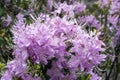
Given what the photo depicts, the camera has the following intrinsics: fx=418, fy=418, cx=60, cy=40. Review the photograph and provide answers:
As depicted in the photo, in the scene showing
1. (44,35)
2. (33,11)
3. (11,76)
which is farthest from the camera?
(33,11)

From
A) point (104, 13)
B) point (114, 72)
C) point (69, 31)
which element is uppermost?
point (69, 31)

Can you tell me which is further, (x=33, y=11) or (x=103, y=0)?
(x=103, y=0)

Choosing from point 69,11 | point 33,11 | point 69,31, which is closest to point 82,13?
point 33,11

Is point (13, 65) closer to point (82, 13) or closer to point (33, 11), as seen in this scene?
point (33, 11)

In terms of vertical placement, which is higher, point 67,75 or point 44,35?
point 44,35

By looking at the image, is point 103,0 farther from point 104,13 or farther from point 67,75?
point 67,75

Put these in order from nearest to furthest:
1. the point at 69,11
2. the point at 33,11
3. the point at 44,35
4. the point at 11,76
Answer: the point at 44,35 → the point at 11,76 → the point at 69,11 → the point at 33,11

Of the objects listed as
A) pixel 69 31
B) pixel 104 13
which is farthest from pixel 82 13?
pixel 69 31
